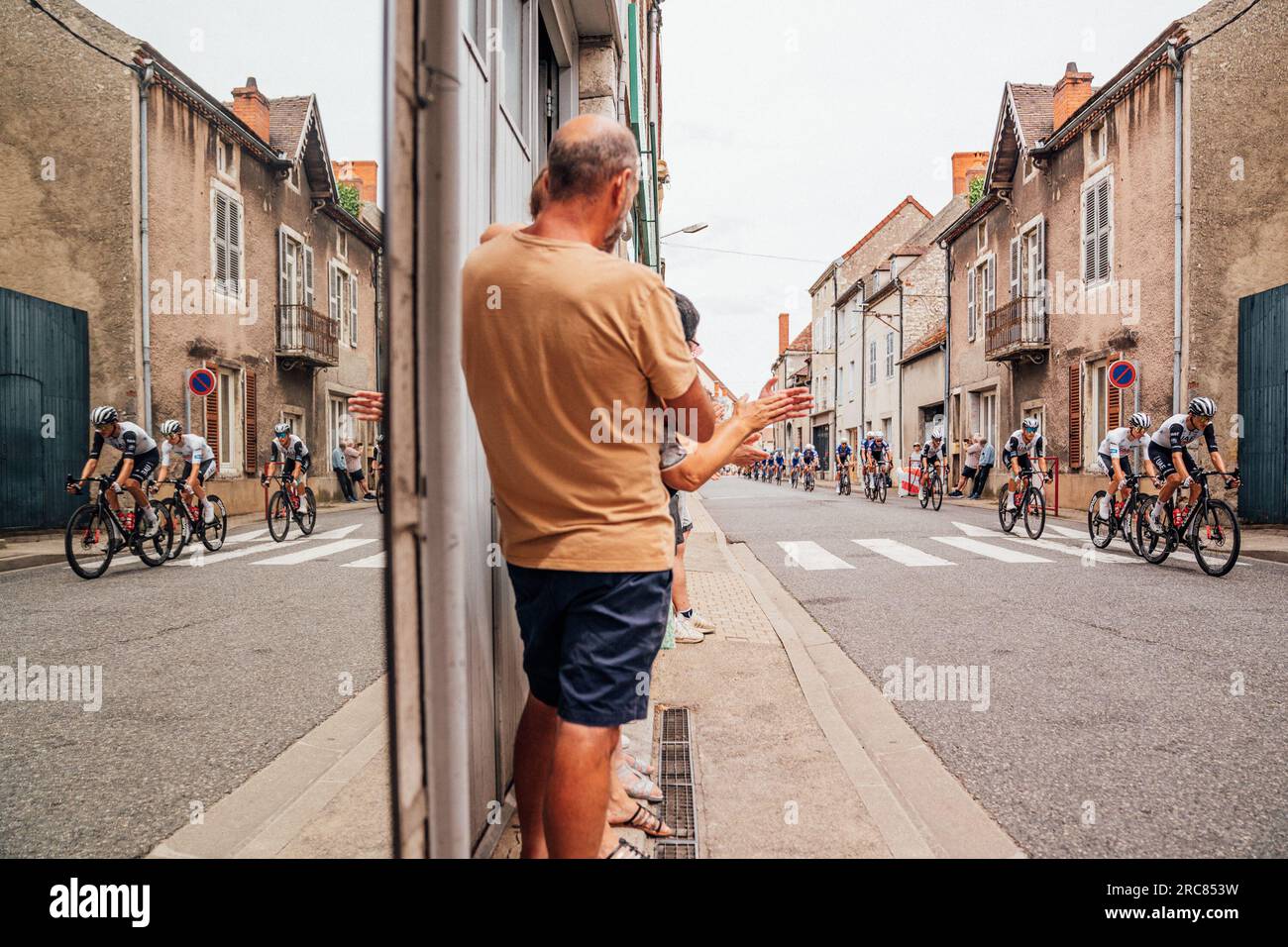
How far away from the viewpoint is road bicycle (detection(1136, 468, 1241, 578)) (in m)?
7.55

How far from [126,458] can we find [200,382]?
394 centimetres

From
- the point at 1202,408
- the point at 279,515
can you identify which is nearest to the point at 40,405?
the point at 279,515

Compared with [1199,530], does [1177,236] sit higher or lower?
higher

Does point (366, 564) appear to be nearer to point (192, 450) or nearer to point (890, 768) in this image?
point (192, 450)

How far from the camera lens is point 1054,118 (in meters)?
20.9

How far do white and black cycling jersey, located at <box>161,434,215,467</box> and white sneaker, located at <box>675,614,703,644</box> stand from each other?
3.07m

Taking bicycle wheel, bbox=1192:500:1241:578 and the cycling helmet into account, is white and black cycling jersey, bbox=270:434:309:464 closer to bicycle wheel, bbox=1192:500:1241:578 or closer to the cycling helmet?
bicycle wheel, bbox=1192:500:1241:578

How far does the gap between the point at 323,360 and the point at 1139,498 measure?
9.34m

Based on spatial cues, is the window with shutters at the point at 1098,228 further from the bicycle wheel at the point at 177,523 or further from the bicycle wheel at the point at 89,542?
the bicycle wheel at the point at 89,542

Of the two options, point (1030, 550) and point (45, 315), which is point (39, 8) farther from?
point (1030, 550)

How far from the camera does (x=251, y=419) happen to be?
366cm
